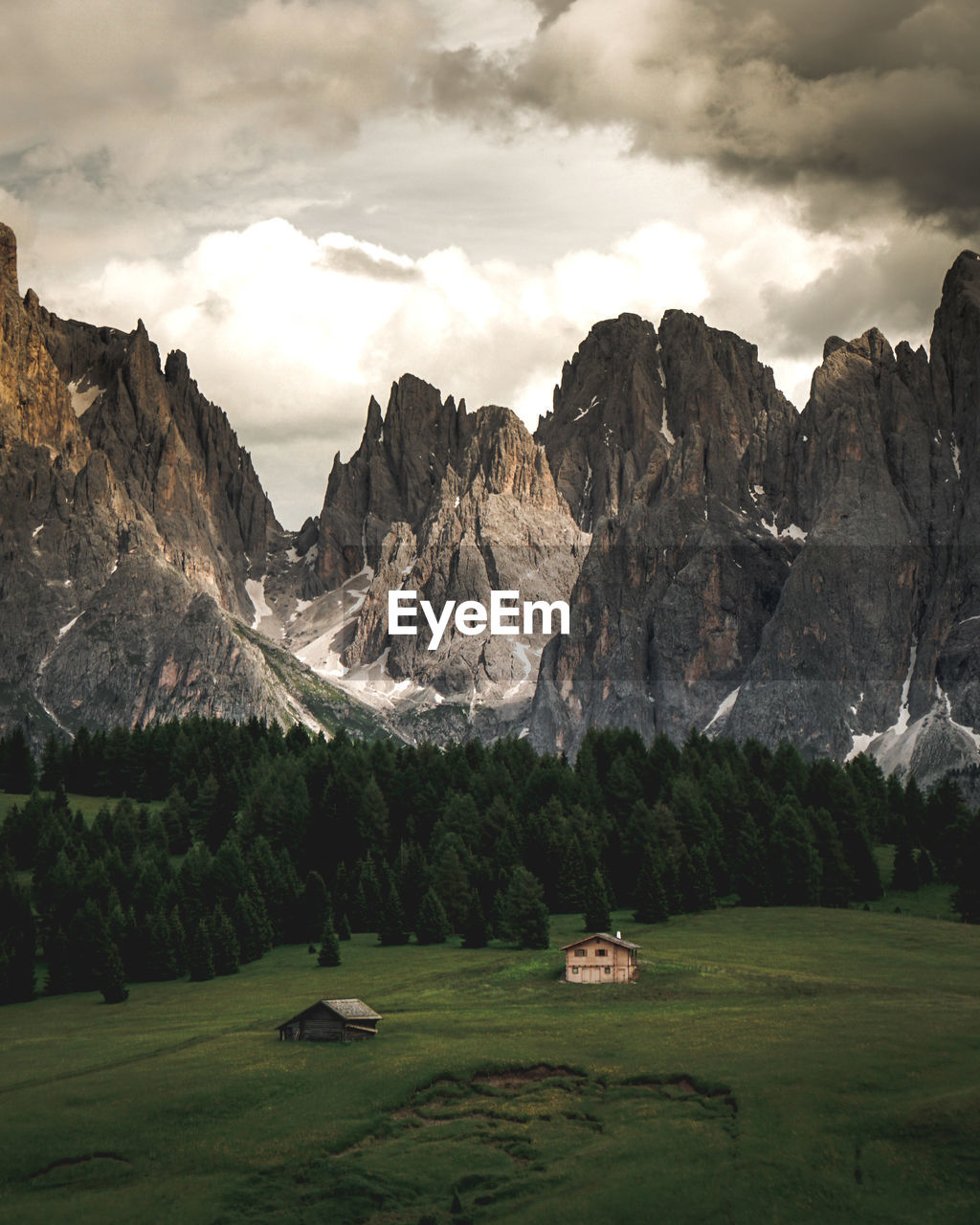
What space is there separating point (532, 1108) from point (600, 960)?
2900 centimetres

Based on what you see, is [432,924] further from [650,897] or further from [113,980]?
[113,980]

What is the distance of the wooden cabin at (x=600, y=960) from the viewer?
9519 centimetres

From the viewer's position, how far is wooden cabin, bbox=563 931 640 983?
95188 mm

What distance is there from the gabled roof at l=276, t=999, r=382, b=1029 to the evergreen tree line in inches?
1170

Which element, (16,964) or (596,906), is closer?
(16,964)

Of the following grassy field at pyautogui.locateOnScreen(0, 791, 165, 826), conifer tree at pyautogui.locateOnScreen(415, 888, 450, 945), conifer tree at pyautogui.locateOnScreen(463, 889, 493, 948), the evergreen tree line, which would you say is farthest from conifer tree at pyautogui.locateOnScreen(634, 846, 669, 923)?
grassy field at pyautogui.locateOnScreen(0, 791, 165, 826)

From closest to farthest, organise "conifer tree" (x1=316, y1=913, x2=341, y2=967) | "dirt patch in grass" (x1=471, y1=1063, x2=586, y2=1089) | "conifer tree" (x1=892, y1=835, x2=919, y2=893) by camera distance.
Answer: "dirt patch in grass" (x1=471, y1=1063, x2=586, y2=1089), "conifer tree" (x1=316, y1=913, x2=341, y2=967), "conifer tree" (x1=892, y1=835, x2=919, y2=893)

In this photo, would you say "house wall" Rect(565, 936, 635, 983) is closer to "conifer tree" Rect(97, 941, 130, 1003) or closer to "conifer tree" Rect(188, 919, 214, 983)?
"conifer tree" Rect(188, 919, 214, 983)

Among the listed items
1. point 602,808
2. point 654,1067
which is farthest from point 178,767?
point 654,1067

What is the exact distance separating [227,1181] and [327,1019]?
20871 millimetres

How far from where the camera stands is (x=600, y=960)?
95.7 metres

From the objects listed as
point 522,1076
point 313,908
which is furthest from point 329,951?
point 522,1076

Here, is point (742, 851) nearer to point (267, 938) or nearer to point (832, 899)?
point (832, 899)

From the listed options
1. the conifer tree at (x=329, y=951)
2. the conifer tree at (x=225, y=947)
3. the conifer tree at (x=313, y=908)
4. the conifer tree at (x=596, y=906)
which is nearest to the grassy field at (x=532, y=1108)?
the conifer tree at (x=329, y=951)
